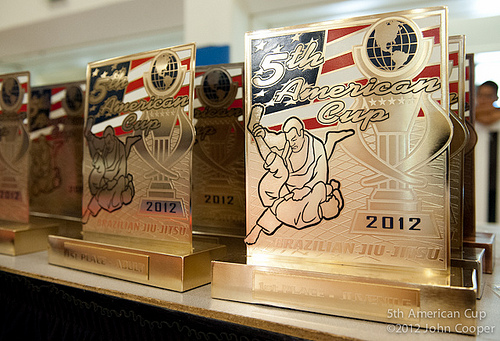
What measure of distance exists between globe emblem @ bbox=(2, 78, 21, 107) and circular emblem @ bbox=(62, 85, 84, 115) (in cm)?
12

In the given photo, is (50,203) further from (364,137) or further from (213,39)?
(364,137)

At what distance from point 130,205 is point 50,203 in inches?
18.9

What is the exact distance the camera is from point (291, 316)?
0.59 metres

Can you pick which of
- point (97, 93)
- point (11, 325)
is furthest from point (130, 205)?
point (11, 325)

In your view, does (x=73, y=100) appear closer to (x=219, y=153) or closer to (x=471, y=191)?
(x=219, y=153)

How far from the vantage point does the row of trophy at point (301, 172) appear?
1.91ft

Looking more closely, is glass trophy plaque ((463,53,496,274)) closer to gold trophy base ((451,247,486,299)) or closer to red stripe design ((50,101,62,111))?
gold trophy base ((451,247,486,299))

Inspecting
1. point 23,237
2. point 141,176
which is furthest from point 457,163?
point 23,237

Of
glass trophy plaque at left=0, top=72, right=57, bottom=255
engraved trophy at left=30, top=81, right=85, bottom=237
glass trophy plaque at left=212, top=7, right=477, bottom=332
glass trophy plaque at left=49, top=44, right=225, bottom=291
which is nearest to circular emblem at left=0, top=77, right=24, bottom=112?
glass trophy plaque at left=0, top=72, right=57, bottom=255

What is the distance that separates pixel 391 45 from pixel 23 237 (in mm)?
925

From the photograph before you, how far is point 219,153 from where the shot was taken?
91cm

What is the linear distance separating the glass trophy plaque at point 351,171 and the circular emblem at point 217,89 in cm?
21

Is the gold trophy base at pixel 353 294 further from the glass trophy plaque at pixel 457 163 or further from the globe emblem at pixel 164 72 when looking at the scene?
the globe emblem at pixel 164 72

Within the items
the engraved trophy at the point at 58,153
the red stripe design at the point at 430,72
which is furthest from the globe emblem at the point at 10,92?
the red stripe design at the point at 430,72
